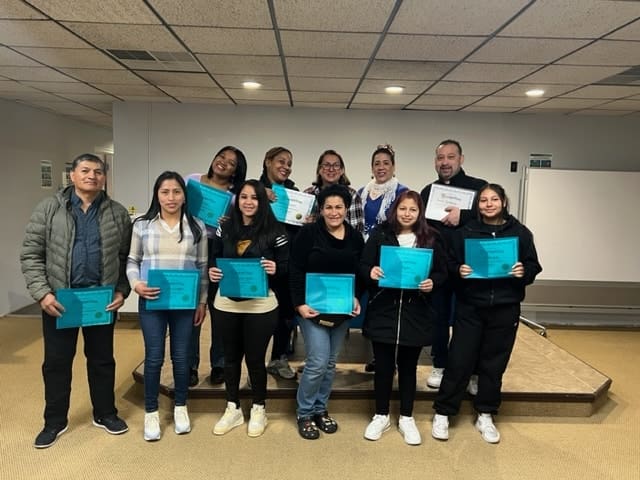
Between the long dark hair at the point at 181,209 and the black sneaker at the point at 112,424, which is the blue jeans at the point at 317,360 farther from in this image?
the black sneaker at the point at 112,424

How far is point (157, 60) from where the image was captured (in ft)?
10.8

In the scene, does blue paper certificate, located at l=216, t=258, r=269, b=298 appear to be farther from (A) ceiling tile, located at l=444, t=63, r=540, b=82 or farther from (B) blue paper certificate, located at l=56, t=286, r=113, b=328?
(A) ceiling tile, located at l=444, t=63, r=540, b=82

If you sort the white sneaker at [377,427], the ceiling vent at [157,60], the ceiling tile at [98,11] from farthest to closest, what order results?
the ceiling vent at [157,60]
the white sneaker at [377,427]
the ceiling tile at [98,11]

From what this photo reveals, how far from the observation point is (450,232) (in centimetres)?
271

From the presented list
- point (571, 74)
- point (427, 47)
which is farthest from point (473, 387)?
point (571, 74)

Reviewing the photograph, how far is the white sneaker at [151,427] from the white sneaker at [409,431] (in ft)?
4.50

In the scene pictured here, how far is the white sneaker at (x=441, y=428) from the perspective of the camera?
2664 millimetres

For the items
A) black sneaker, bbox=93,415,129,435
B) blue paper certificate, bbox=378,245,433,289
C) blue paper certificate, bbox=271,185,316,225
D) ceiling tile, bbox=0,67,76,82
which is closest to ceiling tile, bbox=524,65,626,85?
blue paper certificate, bbox=378,245,433,289

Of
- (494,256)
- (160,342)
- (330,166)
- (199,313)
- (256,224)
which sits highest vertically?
(330,166)

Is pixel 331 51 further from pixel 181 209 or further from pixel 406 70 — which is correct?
pixel 181 209

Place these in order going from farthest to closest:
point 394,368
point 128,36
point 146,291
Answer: point 128,36
point 394,368
point 146,291

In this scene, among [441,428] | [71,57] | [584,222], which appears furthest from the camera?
[584,222]

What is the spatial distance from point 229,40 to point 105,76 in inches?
62.6

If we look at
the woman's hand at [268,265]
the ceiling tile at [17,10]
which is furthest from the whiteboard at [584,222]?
the ceiling tile at [17,10]
